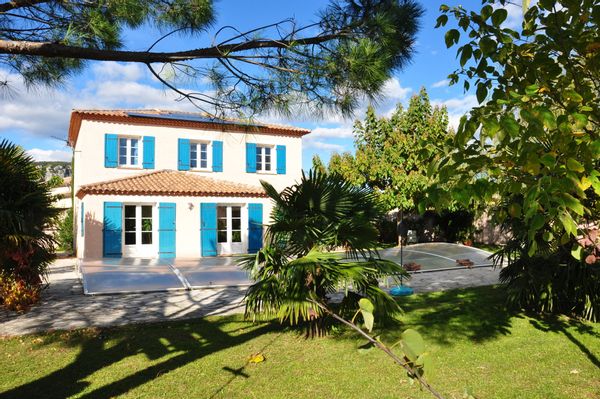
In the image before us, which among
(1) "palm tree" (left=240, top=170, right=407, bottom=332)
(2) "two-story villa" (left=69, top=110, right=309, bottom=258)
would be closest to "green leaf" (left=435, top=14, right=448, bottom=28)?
(1) "palm tree" (left=240, top=170, right=407, bottom=332)

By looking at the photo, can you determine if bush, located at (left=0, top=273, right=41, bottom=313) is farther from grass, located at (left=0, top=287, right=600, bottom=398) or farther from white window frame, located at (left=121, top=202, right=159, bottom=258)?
white window frame, located at (left=121, top=202, right=159, bottom=258)

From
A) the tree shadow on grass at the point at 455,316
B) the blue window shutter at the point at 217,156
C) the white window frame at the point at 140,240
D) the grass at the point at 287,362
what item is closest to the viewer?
the grass at the point at 287,362

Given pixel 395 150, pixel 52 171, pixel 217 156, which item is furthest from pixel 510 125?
pixel 52 171

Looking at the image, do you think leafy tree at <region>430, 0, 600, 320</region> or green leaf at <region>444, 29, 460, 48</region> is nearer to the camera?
leafy tree at <region>430, 0, 600, 320</region>

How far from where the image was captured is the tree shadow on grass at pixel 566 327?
6.81 metres

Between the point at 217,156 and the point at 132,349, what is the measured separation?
15232 millimetres

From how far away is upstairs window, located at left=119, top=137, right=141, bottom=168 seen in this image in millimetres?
19641

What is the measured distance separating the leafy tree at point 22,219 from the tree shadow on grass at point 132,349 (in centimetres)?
282

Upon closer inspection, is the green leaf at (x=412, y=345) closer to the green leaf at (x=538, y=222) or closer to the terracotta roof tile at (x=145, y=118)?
the green leaf at (x=538, y=222)

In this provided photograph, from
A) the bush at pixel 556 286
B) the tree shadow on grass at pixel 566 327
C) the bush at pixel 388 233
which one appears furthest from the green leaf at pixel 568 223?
the bush at pixel 388 233

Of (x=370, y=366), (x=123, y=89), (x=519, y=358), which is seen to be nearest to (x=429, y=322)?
(x=519, y=358)

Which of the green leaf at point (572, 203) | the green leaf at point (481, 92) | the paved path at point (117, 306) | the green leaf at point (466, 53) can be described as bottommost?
the paved path at point (117, 306)

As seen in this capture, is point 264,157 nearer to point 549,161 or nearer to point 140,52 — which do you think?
point 140,52

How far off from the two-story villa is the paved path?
207 inches
